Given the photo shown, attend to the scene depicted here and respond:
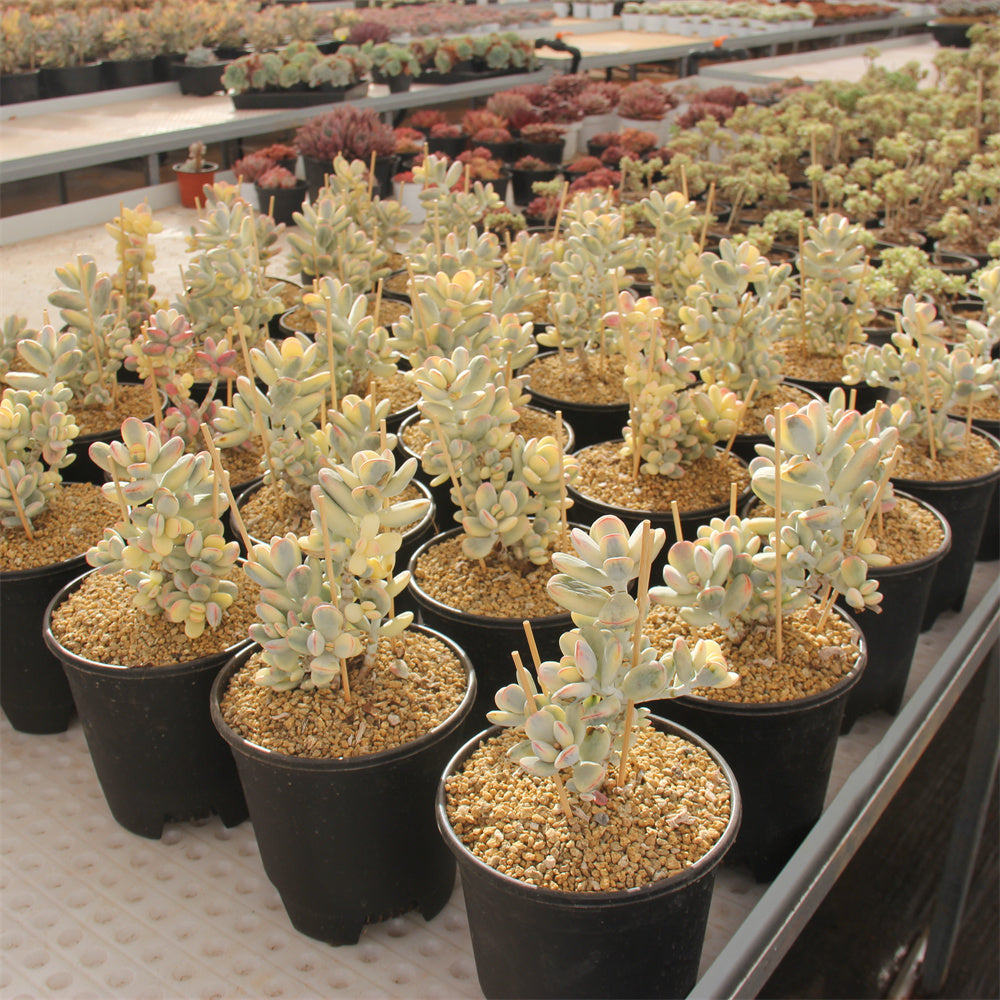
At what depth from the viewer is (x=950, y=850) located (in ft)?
5.90

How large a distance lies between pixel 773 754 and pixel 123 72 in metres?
4.86

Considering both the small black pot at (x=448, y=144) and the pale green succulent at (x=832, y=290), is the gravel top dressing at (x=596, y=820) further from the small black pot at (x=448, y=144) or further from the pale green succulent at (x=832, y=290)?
the small black pot at (x=448, y=144)

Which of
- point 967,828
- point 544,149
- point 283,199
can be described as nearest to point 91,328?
point 967,828

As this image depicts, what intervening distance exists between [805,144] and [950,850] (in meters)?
2.91

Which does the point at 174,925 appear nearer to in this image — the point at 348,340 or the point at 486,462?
the point at 486,462

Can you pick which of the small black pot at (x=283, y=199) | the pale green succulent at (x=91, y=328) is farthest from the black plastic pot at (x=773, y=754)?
the small black pot at (x=283, y=199)

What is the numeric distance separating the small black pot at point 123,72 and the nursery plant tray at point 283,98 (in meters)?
0.85

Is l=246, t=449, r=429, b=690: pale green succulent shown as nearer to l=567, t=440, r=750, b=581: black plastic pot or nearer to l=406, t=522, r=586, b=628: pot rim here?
l=406, t=522, r=586, b=628: pot rim

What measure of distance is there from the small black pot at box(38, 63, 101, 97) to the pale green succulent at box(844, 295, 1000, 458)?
412 cm

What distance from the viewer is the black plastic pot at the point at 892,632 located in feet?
4.75

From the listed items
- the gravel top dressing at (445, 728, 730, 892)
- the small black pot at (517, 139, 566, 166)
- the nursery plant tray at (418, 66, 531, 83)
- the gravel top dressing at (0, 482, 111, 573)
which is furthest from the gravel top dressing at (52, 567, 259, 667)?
the nursery plant tray at (418, 66, 531, 83)

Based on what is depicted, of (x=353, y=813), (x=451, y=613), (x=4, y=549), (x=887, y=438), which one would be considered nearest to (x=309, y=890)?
(x=353, y=813)

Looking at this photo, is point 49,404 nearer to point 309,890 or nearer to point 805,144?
point 309,890

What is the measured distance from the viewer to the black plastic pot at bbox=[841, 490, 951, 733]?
1.45 m
